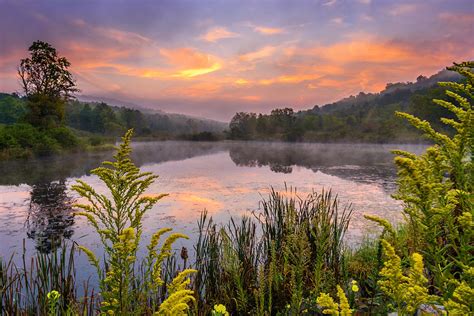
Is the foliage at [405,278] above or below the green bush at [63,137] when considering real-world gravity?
below

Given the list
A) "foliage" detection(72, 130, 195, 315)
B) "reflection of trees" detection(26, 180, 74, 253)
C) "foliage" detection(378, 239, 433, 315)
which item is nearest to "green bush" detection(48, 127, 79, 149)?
"reflection of trees" detection(26, 180, 74, 253)

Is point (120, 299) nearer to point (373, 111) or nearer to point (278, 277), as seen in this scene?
point (278, 277)

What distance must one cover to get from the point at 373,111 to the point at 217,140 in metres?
54.8

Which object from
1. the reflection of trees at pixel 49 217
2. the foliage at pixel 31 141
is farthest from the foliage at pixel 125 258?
the foliage at pixel 31 141

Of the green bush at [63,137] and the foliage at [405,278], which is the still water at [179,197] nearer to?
the foliage at [405,278]

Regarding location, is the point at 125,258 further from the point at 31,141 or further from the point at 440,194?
the point at 31,141

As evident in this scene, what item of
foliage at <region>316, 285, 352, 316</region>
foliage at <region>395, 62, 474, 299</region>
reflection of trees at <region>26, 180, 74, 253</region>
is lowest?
reflection of trees at <region>26, 180, 74, 253</region>

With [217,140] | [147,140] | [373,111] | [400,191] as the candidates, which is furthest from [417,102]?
[400,191]

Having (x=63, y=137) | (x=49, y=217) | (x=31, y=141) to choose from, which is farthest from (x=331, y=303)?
(x=63, y=137)

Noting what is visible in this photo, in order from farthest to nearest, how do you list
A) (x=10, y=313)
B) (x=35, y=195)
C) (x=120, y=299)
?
(x=35, y=195) < (x=10, y=313) < (x=120, y=299)

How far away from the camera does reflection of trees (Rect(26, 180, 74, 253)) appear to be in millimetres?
11062

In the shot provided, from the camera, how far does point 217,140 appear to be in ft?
332

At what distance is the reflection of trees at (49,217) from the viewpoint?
436 inches

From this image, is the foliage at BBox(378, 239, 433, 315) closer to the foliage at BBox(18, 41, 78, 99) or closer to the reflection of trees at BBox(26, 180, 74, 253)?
the reflection of trees at BBox(26, 180, 74, 253)
